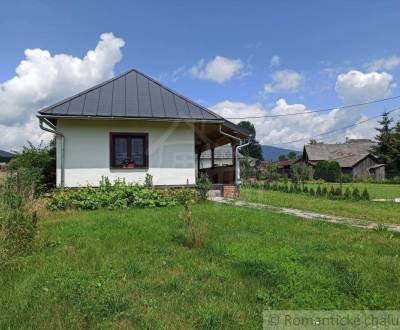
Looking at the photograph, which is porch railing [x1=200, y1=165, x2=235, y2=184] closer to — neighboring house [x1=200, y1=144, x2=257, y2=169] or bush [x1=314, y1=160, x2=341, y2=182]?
neighboring house [x1=200, y1=144, x2=257, y2=169]

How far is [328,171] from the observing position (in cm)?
4200

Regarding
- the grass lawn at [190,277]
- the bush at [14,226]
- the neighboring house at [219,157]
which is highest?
the neighboring house at [219,157]

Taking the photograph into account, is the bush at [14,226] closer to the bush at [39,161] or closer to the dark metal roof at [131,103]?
the dark metal roof at [131,103]

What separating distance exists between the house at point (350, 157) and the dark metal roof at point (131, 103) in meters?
38.9

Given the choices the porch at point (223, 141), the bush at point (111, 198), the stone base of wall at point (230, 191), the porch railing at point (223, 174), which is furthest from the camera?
the porch railing at point (223, 174)

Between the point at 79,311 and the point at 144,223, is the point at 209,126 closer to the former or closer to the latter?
the point at 144,223

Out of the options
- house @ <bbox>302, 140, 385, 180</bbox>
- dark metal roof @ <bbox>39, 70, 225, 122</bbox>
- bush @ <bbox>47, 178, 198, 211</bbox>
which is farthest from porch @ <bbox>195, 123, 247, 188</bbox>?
house @ <bbox>302, 140, 385, 180</bbox>

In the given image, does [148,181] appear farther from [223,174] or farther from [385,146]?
[385,146]

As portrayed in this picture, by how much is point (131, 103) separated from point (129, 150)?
173 cm

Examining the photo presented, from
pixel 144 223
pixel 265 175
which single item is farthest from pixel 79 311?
pixel 265 175

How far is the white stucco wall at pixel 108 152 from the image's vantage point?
1190 centimetres

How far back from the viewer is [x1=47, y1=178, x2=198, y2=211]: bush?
10242 millimetres

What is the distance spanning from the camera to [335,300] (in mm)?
3301

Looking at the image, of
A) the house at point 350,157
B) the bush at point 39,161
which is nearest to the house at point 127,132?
the bush at point 39,161
